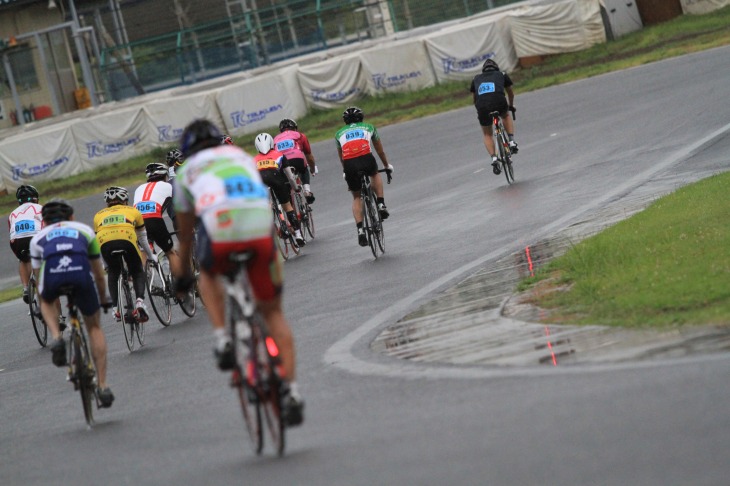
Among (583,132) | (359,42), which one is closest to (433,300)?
(583,132)

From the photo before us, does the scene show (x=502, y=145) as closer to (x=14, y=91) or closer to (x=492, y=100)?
(x=492, y=100)

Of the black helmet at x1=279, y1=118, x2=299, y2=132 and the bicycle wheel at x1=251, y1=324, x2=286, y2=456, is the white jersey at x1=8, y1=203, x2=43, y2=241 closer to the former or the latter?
the black helmet at x1=279, y1=118, x2=299, y2=132

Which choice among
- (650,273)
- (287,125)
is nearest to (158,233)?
(287,125)

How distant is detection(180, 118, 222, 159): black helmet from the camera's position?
25.4ft

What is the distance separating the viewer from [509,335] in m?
9.84

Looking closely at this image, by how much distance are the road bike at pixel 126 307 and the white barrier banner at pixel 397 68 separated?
26.4 metres

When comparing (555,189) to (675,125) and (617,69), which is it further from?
(617,69)


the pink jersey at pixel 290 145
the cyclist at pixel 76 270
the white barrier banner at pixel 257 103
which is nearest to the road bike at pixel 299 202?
the pink jersey at pixel 290 145

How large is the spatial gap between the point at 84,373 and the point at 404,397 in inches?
120

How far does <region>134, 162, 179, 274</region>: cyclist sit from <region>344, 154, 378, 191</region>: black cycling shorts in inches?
96.2

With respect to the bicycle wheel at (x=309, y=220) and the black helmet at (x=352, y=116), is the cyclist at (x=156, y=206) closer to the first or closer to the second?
the black helmet at (x=352, y=116)

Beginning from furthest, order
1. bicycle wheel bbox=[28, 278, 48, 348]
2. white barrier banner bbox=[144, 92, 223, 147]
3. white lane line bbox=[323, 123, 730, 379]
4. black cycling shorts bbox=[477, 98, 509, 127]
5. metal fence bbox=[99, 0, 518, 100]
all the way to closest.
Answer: metal fence bbox=[99, 0, 518, 100], white barrier banner bbox=[144, 92, 223, 147], black cycling shorts bbox=[477, 98, 509, 127], bicycle wheel bbox=[28, 278, 48, 348], white lane line bbox=[323, 123, 730, 379]

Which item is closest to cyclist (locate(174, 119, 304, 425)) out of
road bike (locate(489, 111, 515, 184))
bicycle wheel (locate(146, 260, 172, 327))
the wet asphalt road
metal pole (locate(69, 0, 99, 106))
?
the wet asphalt road

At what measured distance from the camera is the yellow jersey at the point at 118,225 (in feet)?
47.1
